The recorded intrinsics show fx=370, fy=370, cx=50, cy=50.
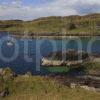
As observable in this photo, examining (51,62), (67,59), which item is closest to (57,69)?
(67,59)

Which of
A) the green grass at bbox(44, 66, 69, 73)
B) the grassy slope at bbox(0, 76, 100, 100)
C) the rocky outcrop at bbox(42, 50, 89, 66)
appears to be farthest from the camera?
the rocky outcrop at bbox(42, 50, 89, 66)

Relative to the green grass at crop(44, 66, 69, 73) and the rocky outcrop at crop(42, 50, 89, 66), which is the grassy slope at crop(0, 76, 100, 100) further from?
the rocky outcrop at crop(42, 50, 89, 66)

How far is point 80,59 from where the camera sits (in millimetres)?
87312

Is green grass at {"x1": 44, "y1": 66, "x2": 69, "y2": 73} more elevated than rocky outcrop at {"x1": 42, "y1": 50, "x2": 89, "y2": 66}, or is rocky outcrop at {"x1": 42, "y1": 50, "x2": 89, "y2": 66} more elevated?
rocky outcrop at {"x1": 42, "y1": 50, "x2": 89, "y2": 66}

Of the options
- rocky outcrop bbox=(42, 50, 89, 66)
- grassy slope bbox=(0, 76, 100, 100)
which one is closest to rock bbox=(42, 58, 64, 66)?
rocky outcrop bbox=(42, 50, 89, 66)

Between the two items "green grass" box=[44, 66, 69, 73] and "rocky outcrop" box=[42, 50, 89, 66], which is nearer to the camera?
"green grass" box=[44, 66, 69, 73]

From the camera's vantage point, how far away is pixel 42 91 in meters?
42.1

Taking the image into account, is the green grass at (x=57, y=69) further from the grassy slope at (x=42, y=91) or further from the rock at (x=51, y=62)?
the grassy slope at (x=42, y=91)

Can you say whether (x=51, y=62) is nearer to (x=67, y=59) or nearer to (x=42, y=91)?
(x=67, y=59)

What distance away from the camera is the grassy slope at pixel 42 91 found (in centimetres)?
3859

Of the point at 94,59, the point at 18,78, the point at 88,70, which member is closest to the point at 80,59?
the point at 94,59

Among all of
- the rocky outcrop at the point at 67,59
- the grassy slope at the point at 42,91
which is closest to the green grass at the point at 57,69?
the rocky outcrop at the point at 67,59

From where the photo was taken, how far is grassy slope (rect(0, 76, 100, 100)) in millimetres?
38594

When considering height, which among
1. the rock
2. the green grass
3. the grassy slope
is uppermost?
the grassy slope
